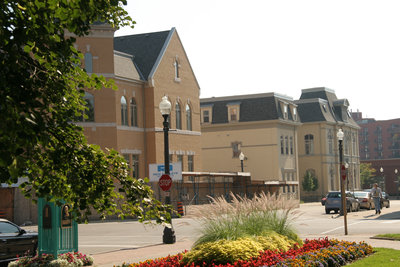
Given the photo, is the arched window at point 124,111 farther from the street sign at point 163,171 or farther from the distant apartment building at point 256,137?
the distant apartment building at point 256,137

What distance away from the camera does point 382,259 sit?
1398 centimetres

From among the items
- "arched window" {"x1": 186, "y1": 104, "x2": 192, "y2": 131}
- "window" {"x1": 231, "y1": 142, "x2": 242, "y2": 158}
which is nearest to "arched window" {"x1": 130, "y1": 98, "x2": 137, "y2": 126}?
"arched window" {"x1": 186, "y1": 104, "x2": 192, "y2": 131}

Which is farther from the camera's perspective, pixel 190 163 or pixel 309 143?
pixel 309 143

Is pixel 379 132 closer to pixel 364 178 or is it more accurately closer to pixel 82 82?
pixel 364 178

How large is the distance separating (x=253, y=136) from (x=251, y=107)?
3147mm

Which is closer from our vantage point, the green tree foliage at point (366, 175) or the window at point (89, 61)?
the window at point (89, 61)

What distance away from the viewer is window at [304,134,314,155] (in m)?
81.6

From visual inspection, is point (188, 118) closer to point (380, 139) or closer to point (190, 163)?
point (190, 163)

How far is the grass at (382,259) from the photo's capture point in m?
13.2

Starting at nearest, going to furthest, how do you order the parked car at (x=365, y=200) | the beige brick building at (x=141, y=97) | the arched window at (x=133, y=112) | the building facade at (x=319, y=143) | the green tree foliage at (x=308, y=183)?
the beige brick building at (x=141, y=97)
the parked car at (x=365, y=200)
the arched window at (x=133, y=112)
the green tree foliage at (x=308, y=183)
the building facade at (x=319, y=143)

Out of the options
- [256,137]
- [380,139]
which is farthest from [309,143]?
[380,139]

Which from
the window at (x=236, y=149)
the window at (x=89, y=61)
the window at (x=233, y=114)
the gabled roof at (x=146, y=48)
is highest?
the gabled roof at (x=146, y=48)

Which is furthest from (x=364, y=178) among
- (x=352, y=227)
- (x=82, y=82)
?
(x=82, y=82)

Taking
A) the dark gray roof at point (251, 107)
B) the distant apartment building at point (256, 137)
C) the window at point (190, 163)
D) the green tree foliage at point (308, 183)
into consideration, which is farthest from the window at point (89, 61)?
the green tree foliage at point (308, 183)
